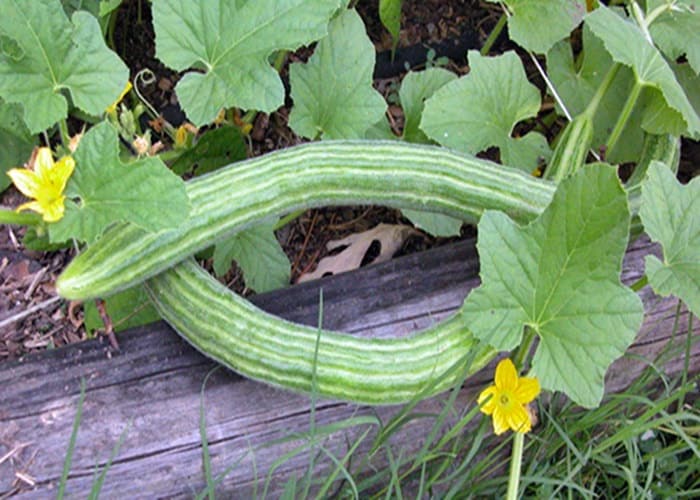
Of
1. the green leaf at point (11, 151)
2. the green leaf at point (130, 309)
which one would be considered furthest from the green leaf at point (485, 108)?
the green leaf at point (11, 151)

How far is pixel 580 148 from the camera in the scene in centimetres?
209

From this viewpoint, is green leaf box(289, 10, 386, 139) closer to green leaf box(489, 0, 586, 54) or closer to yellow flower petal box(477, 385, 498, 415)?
green leaf box(489, 0, 586, 54)

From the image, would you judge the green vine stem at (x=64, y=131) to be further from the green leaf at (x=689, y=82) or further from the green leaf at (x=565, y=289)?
the green leaf at (x=689, y=82)

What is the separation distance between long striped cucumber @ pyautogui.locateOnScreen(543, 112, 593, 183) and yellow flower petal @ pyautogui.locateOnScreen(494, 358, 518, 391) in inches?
21.3

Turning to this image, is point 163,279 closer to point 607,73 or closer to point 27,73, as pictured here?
point 27,73

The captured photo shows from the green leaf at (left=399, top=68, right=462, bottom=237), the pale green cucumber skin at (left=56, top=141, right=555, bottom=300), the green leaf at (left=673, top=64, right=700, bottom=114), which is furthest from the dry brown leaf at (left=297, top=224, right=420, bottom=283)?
the green leaf at (left=673, top=64, right=700, bottom=114)

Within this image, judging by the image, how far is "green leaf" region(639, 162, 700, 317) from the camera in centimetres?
166

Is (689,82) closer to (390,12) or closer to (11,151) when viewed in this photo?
(390,12)

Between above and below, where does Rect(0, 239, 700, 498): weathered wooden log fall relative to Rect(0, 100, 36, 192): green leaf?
below

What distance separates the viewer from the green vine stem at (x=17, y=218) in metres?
1.64

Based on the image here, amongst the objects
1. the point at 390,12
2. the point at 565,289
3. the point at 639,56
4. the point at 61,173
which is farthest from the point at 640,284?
the point at 61,173

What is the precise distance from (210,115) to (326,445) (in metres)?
0.77

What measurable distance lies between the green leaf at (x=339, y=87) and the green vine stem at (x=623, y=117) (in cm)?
61

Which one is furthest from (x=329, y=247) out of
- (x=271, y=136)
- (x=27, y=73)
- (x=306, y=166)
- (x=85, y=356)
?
(x=27, y=73)
